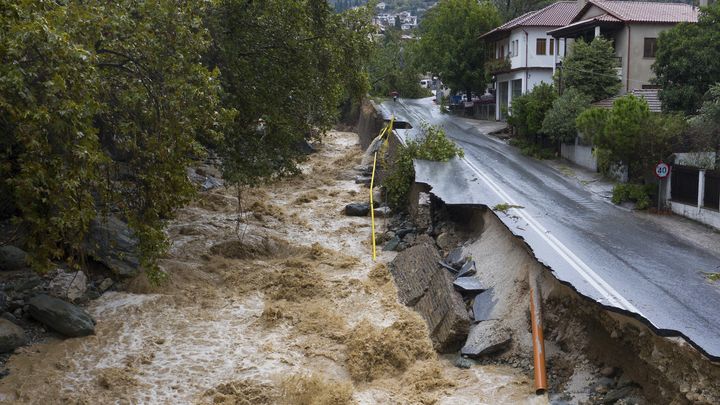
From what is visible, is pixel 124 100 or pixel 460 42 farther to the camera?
pixel 460 42

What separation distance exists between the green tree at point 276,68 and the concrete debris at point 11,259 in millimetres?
5785

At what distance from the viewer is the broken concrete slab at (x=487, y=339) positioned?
1293 centimetres

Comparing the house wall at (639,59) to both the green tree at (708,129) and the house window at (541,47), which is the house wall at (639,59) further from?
the green tree at (708,129)

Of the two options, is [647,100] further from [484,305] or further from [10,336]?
[10,336]

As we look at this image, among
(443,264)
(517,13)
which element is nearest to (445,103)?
(517,13)

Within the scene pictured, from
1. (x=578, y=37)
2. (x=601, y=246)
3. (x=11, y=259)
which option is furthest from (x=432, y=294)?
(x=578, y=37)

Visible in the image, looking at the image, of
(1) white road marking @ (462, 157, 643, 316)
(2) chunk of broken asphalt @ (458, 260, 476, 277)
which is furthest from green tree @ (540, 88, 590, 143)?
(2) chunk of broken asphalt @ (458, 260, 476, 277)

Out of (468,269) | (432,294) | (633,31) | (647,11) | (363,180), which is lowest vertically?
(432,294)

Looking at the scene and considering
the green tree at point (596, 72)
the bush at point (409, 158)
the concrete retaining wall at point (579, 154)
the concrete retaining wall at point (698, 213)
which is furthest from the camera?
the green tree at point (596, 72)

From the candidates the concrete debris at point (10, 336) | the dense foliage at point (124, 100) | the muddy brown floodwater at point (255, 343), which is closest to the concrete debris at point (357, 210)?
the muddy brown floodwater at point (255, 343)

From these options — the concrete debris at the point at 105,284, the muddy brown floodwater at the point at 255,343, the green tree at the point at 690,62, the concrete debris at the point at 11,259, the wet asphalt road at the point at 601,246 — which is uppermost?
the green tree at the point at 690,62

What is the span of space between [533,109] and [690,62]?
9.91 meters

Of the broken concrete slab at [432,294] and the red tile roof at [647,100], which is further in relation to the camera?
the red tile roof at [647,100]

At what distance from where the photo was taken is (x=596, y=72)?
3350cm
